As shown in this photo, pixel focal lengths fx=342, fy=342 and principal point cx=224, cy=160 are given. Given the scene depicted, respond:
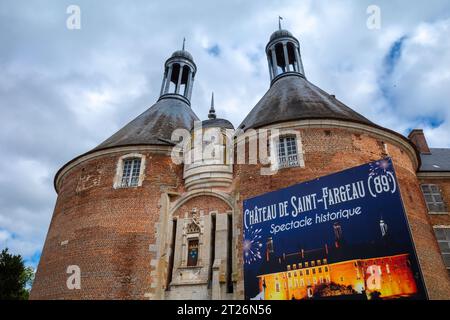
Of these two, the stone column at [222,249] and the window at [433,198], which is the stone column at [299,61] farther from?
the stone column at [222,249]

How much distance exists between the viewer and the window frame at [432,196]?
14.2 meters

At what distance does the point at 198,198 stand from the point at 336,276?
618cm

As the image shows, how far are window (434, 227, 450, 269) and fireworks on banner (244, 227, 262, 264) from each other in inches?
308

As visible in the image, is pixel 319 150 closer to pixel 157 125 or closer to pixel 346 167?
pixel 346 167

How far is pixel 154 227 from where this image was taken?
12.7 metres

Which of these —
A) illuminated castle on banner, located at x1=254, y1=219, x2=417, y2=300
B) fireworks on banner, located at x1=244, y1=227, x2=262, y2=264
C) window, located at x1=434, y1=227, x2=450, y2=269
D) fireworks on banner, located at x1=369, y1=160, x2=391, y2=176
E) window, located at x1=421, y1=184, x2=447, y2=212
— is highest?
window, located at x1=421, y1=184, x2=447, y2=212

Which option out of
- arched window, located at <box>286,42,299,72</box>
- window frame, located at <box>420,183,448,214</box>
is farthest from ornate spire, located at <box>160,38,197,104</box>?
window frame, located at <box>420,183,448,214</box>

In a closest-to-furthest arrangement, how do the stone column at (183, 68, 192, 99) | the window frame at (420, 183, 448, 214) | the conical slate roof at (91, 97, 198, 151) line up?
the window frame at (420, 183, 448, 214) < the conical slate roof at (91, 97, 198, 151) < the stone column at (183, 68, 192, 99)

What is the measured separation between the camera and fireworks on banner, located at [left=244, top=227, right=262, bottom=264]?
10.2 meters

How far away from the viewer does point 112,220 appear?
12.8m

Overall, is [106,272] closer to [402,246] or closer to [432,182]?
[402,246]

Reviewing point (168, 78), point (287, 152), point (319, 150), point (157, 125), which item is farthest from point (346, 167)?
point (168, 78)

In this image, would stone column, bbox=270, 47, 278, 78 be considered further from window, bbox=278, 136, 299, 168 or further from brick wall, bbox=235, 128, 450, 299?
brick wall, bbox=235, 128, 450, 299
